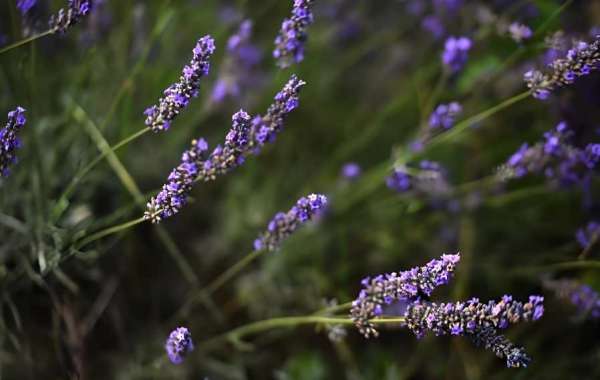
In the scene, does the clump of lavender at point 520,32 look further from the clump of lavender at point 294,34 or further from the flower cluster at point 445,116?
the clump of lavender at point 294,34

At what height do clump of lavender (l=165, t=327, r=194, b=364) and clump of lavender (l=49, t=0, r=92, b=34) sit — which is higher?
clump of lavender (l=49, t=0, r=92, b=34)

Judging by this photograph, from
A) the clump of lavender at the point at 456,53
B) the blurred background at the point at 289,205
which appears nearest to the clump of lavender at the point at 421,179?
the blurred background at the point at 289,205

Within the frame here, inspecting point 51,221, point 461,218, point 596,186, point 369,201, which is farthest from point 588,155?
point 51,221

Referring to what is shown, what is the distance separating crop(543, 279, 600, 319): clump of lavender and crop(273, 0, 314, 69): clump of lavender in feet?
2.96

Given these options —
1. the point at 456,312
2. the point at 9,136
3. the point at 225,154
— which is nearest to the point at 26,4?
the point at 9,136

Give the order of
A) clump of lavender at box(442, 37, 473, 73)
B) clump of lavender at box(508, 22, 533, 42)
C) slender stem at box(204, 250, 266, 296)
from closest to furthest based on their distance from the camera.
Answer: slender stem at box(204, 250, 266, 296)
clump of lavender at box(508, 22, 533, 42)
clump of lavender at box(442, 37, 473, 73)

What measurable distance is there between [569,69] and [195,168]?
0.79m

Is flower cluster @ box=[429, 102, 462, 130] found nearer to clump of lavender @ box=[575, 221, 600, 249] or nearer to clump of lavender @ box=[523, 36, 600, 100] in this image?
clump of lavender @ box=[523, 36, 600, 100]

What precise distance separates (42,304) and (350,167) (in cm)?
100

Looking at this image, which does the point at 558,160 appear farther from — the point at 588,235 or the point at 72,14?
the point at 72,14

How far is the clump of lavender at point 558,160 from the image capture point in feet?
5.24

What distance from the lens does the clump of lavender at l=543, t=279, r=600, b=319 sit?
1633mm

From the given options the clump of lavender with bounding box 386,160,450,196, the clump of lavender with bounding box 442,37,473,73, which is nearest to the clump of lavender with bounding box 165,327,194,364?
the clump of lavender with bounding box 386,160,450,196

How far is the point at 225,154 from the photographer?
4.32ft
